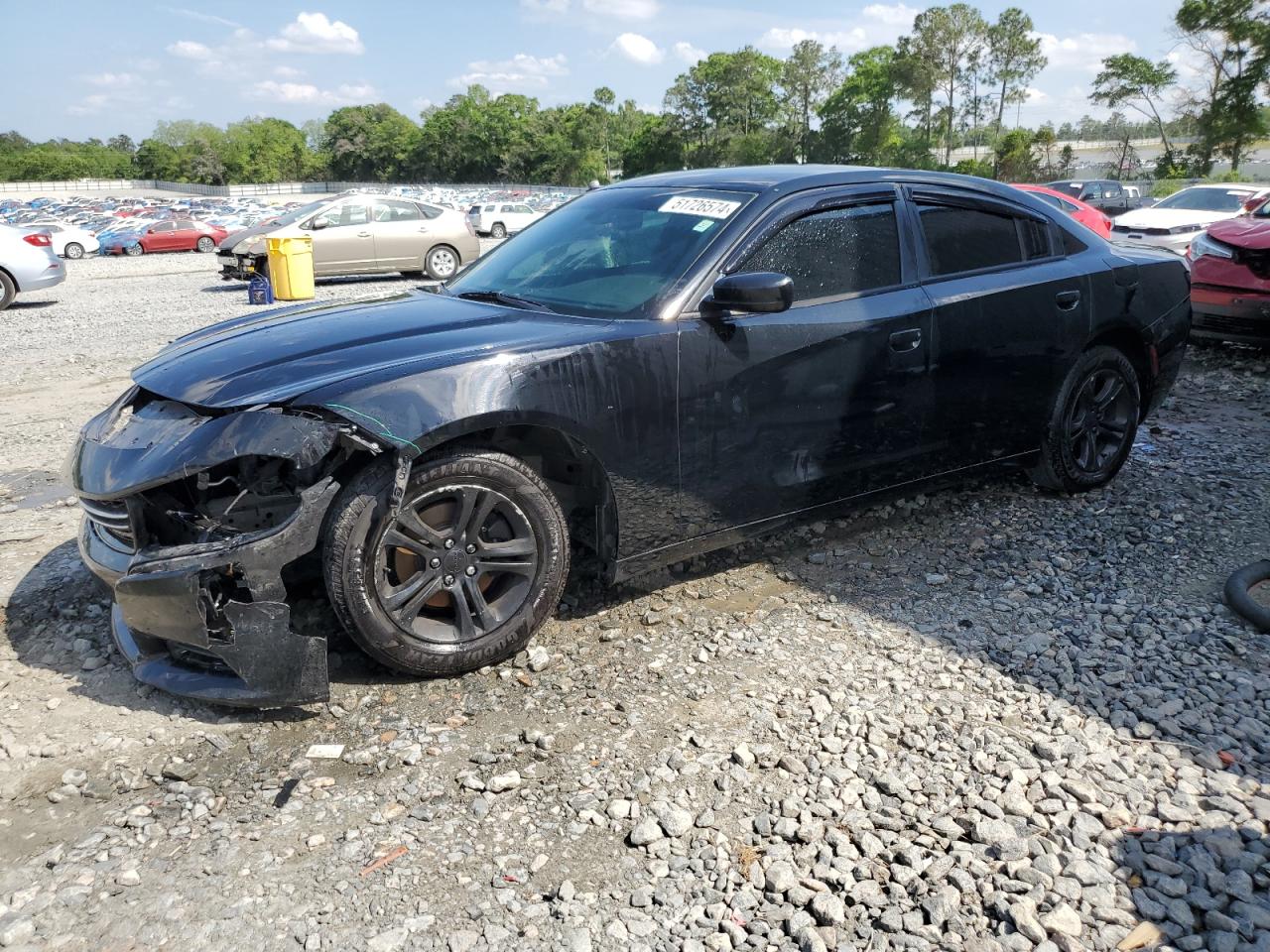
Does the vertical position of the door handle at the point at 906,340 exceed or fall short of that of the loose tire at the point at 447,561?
it exceeds it

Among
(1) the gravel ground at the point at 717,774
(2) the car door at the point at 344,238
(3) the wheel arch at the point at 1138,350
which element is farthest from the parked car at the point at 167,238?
(3) the wheel arch at the point at 1138,350

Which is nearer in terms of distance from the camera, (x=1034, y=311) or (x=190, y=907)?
(x=190, y=907)

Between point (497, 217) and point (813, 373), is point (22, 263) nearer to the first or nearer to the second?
point (813, 373)

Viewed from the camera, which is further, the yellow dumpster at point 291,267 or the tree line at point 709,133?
the tree line at point 709,133

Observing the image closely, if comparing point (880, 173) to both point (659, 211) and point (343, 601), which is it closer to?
point (659, 211)

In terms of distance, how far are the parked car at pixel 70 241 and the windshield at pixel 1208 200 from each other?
3058cm

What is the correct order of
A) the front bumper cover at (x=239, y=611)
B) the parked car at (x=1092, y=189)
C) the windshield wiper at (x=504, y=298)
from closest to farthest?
1. the front bumper cover at (x=239, y=611)
2. the windshield wiper at (x=504, y=298)
3. the parked car at (x=1092, y=189)

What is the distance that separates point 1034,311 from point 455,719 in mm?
3290

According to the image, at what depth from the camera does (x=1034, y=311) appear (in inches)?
178

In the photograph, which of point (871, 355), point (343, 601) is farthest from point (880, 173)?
point (343, 601)

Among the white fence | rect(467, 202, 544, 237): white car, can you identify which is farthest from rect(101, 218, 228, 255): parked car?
the white fence

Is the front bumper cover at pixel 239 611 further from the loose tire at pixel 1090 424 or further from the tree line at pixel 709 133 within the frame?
the tree line at pixel 709 133

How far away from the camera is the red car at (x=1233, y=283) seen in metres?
7.67

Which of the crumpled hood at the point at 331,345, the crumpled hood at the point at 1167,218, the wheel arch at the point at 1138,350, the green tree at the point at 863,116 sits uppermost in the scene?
the green tree at the point at 863,116
